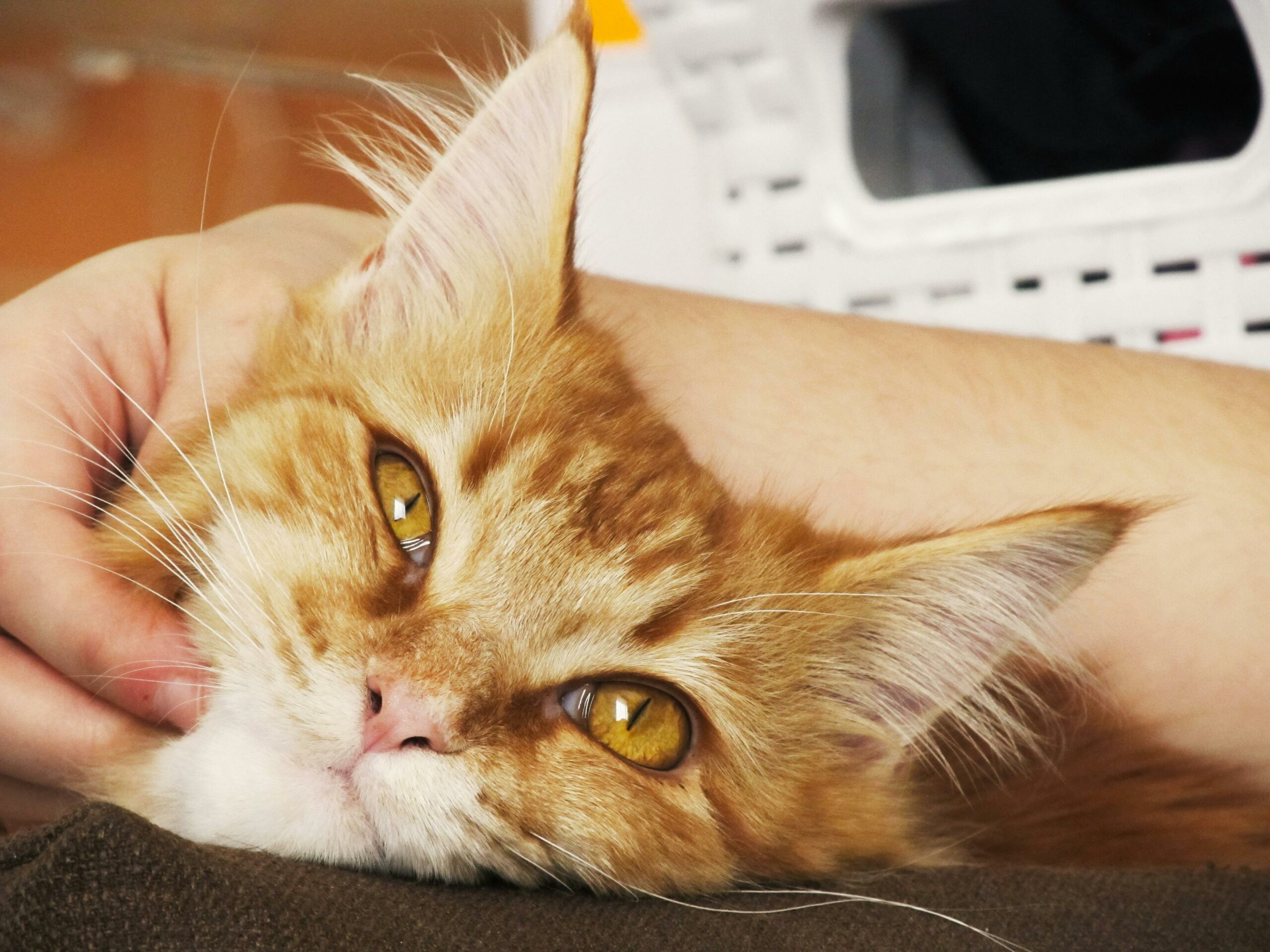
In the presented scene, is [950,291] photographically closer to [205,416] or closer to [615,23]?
[615,23]

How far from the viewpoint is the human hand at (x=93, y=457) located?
109 centimetres

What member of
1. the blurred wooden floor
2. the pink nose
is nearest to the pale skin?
the pink nose

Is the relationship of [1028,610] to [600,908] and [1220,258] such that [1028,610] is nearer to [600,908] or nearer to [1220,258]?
[600,908]

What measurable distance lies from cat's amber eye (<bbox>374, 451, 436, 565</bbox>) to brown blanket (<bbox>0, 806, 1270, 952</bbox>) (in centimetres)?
33

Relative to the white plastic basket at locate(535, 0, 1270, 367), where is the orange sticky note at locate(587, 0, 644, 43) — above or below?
above

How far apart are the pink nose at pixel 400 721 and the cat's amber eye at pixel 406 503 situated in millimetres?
176

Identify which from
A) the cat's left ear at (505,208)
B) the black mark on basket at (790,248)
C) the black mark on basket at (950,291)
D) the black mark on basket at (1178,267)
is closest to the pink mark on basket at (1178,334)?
the black mark on basket at (1178,267)

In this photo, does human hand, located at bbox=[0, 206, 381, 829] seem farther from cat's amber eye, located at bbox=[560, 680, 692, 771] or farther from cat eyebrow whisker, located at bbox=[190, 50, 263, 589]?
cat's amber eye, located at bbox=[560, 680, 692, 771]

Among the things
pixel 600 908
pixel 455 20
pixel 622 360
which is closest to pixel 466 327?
pixel 622 360

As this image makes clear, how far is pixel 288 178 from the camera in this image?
358 centimetres

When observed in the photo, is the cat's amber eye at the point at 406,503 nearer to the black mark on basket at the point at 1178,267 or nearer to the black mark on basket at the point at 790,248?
the black mark on basket at the point at 790,248

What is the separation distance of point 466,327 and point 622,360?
22 centimetres

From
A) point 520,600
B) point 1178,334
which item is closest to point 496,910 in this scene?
point 520,600

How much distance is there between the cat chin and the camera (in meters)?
0.95
